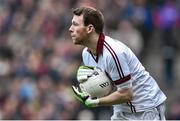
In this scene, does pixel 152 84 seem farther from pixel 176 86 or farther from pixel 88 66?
pixel 176 86

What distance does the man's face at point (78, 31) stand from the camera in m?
7.99

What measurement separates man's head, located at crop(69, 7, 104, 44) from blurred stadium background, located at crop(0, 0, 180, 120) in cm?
592

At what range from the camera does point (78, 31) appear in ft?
26.3

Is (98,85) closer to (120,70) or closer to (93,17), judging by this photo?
(120,70)

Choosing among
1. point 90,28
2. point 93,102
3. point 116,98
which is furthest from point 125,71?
point 90,28

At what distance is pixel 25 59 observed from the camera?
15.8 m

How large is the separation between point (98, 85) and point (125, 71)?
324 mm

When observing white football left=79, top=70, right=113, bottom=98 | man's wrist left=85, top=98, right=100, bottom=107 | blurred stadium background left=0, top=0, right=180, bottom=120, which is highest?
white football left=79, top=70, right=113, bottom=98

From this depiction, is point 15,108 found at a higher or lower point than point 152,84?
lower

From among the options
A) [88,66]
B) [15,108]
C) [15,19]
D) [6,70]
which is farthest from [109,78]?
[15,19]

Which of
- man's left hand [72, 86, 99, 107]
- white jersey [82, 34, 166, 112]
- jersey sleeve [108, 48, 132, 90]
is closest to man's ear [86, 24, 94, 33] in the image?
white jersey [82, 34, 166, 112]

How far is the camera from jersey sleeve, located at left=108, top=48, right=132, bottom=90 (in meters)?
Result: 7.81

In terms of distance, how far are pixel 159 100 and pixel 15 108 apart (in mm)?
6843

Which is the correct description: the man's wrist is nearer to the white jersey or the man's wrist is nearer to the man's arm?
the man's arm
